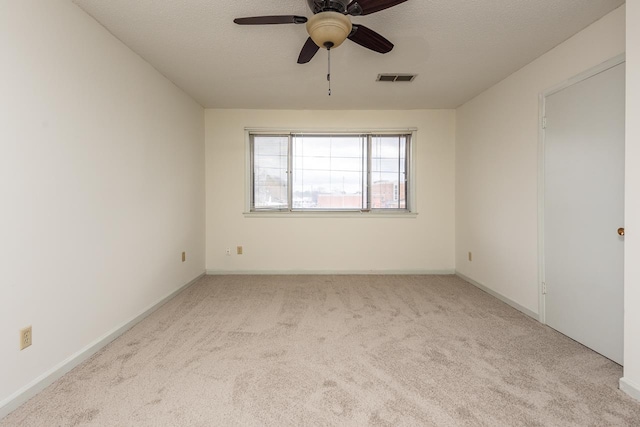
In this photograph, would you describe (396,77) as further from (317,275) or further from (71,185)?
(71,185)

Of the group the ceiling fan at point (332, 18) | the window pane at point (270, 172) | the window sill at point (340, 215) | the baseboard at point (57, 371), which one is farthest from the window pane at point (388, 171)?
the baseboard at point (57, 371)

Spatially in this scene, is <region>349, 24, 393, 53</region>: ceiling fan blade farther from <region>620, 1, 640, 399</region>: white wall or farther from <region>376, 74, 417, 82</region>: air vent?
<region>620, 1, 640, 399</region>: white wall

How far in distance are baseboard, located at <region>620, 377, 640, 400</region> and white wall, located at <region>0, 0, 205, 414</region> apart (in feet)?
10.8

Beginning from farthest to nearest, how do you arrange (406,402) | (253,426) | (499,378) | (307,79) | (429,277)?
(429,277) → (307,79) → (499,378) → (406,402) → (253,426)

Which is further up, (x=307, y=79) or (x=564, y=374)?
(x=307, y=79)

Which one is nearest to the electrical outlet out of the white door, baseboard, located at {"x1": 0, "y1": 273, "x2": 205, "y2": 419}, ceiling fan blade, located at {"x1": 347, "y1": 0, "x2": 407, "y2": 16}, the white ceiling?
baseboard, located at {"x1": 0, "y1": 273, "x2": 205, "y2": 419}

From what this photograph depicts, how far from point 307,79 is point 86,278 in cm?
265

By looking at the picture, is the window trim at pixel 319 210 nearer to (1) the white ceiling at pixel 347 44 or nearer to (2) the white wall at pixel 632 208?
(1) the white ceiling at pixel 347 44

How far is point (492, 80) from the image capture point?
324cm

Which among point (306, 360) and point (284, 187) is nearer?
point (306, 360)

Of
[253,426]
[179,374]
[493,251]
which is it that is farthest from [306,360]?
[493,251]

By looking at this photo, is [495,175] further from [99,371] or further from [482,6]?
[99,371]

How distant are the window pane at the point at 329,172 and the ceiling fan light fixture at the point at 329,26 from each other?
8.71ft

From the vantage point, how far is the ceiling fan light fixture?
1639 millimetres
